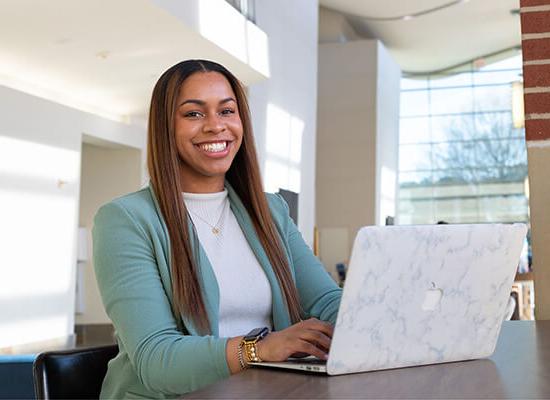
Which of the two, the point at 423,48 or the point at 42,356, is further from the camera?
the point at 423,48

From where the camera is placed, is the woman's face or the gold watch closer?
the gold watch

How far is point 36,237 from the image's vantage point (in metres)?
9.32

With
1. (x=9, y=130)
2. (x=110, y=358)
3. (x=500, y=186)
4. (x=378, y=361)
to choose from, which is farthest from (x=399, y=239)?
(x=500, y=186)

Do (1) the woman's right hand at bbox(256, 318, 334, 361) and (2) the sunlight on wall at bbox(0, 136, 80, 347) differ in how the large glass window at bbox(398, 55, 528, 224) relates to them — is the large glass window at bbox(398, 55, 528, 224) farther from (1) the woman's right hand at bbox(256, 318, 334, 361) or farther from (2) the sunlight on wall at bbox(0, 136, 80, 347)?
(1) the woman's right hand at bbox(256, 318, 334, 361)

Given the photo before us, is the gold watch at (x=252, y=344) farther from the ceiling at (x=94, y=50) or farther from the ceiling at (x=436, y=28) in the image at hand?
the ceiling at (x=436, y=28)

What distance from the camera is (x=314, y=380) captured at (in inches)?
41.1

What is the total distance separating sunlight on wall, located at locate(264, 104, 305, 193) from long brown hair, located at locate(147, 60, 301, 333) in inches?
345

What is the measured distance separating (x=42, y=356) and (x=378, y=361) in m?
0.68

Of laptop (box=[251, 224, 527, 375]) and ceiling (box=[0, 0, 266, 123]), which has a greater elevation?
ceiling (box=[0, 0, 266, 123])

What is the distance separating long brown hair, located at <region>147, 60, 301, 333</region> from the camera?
59.2 inches

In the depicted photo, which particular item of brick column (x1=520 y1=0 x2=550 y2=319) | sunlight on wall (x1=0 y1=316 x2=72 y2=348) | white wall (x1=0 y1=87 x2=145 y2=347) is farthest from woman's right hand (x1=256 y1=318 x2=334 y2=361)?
sunlight on wall (x1=0 y1=316 x2=72 y2=348)

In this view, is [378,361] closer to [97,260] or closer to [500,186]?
[97,260]

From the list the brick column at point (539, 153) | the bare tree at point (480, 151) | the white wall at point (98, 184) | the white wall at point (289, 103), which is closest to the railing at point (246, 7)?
the white wall at point (289, 103)

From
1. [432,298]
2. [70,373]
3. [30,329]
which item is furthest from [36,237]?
[432,298]
